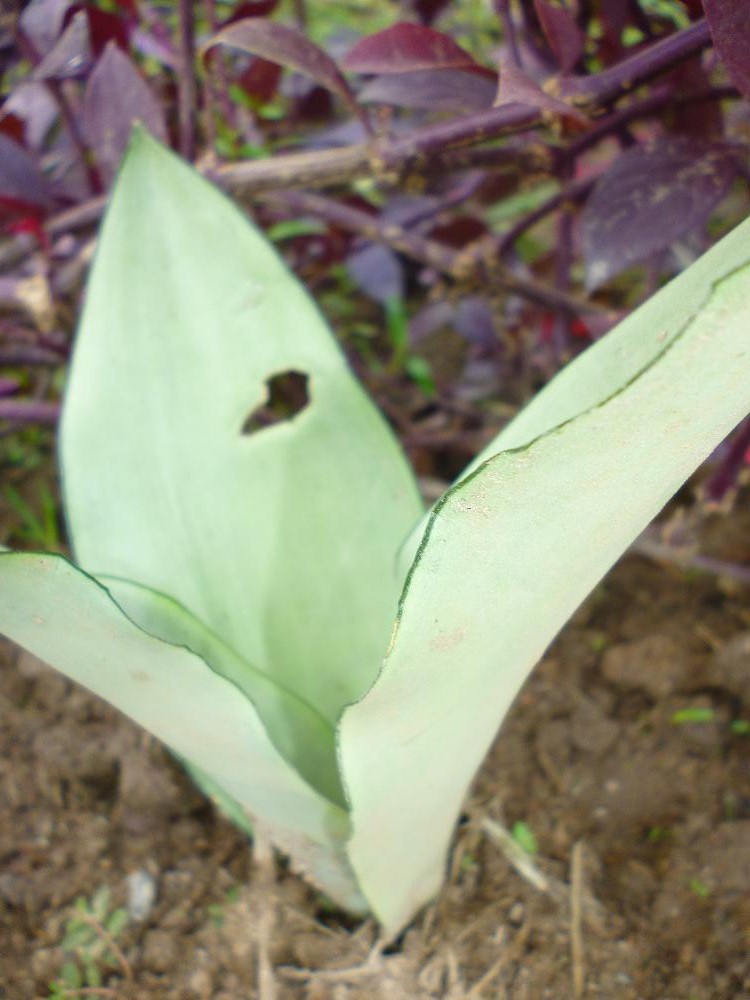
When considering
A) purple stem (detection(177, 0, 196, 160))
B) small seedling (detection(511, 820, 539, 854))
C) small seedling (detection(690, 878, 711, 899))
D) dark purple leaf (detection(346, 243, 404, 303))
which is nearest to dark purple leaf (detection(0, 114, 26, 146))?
purple stem (detection(177, 0, 196, 160))

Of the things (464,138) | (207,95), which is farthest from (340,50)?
(464,138)

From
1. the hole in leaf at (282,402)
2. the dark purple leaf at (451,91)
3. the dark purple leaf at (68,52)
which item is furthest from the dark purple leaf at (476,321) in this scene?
the dark purple leaf at (68,52)

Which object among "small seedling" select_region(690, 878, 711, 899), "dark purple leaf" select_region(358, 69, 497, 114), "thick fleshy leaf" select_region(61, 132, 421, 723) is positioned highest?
"dark purple leaf" select_region(358, 69, 497, 114)

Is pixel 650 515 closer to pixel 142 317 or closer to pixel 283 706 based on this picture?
pixel 283 706

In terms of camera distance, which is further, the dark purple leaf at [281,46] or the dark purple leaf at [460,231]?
the dark purple leaf at [460,231]

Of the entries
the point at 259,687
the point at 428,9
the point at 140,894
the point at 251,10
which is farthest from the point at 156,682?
the point at 428,9

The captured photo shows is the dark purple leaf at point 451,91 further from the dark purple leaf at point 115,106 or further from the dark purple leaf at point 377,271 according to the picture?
the dark purple leaf at point 377,271

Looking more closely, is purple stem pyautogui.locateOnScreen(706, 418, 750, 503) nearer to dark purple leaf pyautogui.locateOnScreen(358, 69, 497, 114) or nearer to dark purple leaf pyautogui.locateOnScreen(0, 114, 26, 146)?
dark purple leaf pyautogui.locateOnScreen(358, 69, 497, 114)
